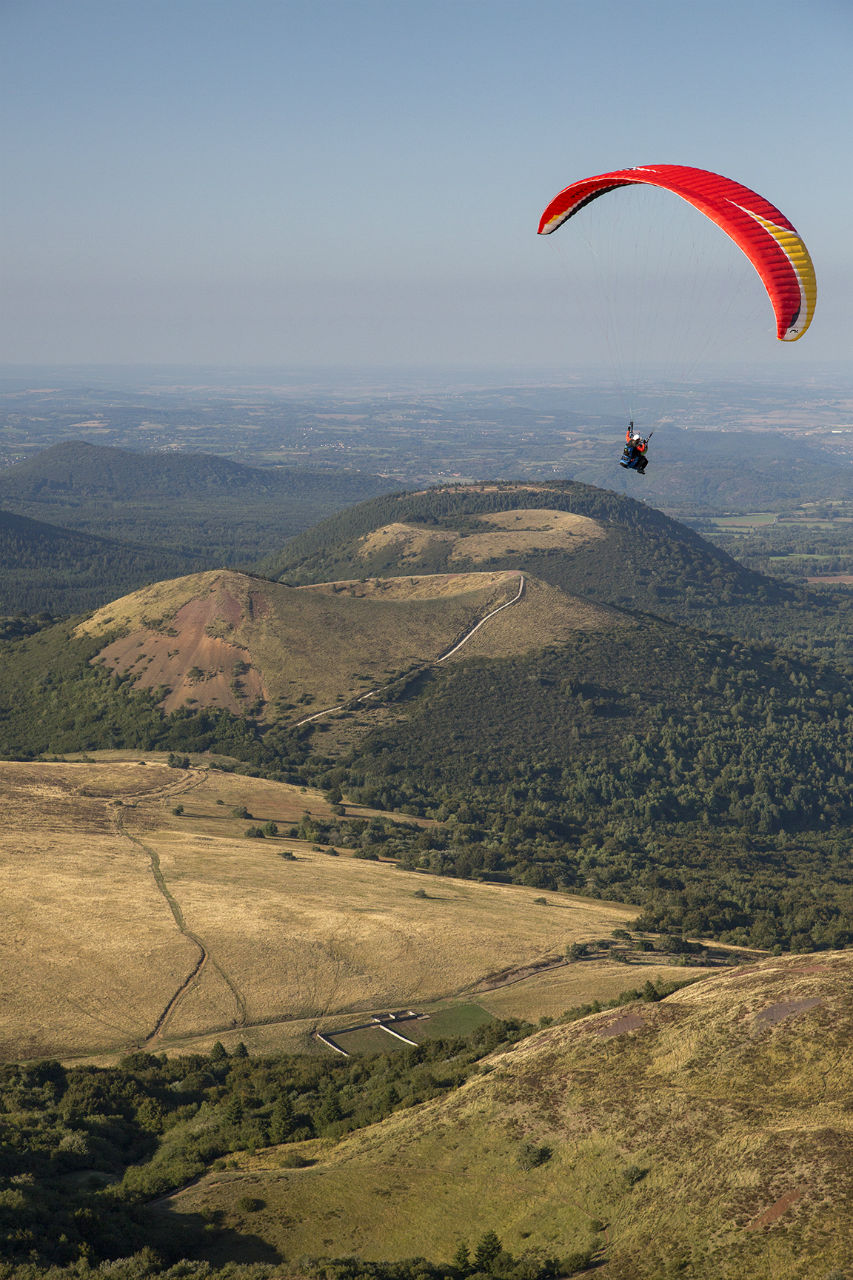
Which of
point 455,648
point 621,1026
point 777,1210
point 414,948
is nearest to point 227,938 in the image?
point 414,948

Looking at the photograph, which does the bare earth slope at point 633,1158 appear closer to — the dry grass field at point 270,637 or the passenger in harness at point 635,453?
the passenger in harness at point 635,453

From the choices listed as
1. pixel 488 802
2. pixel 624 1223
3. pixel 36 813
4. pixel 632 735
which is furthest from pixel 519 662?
pixel 624 1223

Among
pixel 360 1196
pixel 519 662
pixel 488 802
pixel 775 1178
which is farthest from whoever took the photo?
pixel 519 662

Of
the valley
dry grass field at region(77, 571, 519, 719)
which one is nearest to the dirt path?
the valley

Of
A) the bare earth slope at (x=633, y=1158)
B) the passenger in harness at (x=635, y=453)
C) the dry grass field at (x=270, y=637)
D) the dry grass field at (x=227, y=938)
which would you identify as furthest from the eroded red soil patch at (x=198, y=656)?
the bare earth slope at (x=633, y=1158)

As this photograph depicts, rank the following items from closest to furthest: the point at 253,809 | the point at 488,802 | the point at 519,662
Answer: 1. the point at 253,809
2. the point at 488,802
3. the point at 519,662

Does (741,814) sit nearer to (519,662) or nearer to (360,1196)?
(519,662)

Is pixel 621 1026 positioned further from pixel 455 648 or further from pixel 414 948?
pixel 455 648
